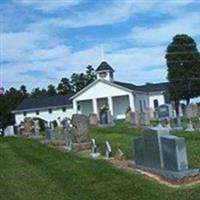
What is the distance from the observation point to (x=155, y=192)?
37.6 ft

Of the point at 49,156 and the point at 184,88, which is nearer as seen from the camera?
the point at 49,156

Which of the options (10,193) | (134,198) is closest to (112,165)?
(10,193)

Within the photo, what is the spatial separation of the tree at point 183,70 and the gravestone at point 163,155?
191 feet

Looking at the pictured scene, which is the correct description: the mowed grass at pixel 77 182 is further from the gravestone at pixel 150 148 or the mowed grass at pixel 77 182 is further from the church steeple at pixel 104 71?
the church steeple at pixel 104 71

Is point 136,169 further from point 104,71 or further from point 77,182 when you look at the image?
point 104,71

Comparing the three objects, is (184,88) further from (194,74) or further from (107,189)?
(107,189)

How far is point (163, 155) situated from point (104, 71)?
60475 millimetres

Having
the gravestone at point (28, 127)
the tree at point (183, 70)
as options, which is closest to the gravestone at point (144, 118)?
the gravestone at point (28, 127)

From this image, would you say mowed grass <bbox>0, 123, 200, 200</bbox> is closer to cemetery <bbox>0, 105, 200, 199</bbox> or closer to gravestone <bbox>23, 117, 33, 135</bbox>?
cemetery <bbox>0, 105, 200, 199</bbox>

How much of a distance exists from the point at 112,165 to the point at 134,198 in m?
5.34

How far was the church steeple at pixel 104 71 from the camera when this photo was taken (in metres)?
74.1

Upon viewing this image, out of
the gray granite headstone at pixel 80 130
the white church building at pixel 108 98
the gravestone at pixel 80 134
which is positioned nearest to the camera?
the gravestone at pixel 80 134

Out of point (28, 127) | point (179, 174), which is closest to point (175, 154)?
point (179, 174)

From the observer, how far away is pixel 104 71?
74.2 m
